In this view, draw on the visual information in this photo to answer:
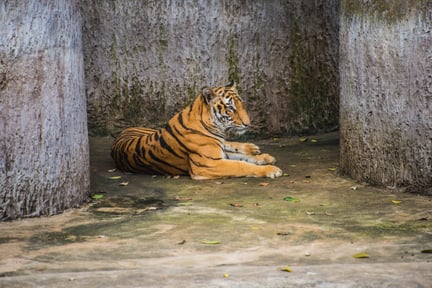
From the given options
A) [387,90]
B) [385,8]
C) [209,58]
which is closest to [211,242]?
[387,90]

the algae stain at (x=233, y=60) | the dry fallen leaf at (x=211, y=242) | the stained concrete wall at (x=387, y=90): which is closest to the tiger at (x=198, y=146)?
the stained concrete wall at (x=387, y=90)

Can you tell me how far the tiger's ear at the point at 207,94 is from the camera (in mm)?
8727

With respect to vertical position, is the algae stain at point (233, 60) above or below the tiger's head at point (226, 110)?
above

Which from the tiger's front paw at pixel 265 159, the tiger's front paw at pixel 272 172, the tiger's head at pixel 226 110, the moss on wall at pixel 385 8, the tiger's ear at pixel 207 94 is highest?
the moss on wall at pixel 385 8

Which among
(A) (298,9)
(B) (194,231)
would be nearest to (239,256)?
(B) (194,231)

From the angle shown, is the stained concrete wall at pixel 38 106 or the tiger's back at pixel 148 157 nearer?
the stained concrete wall at pixel 38 106

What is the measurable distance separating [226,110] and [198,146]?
0.44 metres

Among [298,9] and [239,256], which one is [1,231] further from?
[298,9]

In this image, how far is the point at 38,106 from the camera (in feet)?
22.5

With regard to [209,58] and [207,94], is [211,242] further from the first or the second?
[209,58]

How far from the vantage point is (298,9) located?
34.2ft

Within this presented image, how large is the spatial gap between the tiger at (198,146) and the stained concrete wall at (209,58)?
4.39 feet

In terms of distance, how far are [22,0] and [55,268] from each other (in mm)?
2227

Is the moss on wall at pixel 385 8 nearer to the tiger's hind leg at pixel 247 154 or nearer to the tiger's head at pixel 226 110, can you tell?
the tiger's head at pixel 226 110
